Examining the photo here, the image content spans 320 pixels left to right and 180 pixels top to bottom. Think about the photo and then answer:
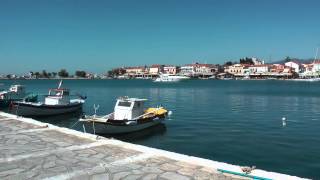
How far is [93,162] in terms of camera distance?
11.2 metres

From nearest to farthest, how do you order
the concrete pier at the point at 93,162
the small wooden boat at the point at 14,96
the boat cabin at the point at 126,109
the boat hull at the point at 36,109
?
the concrete pier at the point at 93,162
the boat cabin at the point at 126,109
the boat hull at the point at 36,109
the small wooden boat at the point at 14,96

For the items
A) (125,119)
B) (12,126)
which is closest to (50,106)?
(125,119)

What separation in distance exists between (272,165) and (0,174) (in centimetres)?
1180

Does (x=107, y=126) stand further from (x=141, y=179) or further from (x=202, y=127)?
(x=141, y=179)

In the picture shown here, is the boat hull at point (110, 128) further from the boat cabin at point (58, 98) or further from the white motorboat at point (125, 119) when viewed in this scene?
the boat cabin at point (58, 98)

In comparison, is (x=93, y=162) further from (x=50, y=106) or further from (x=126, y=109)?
(x=50, y=106)

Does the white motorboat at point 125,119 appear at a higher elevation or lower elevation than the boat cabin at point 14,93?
lower

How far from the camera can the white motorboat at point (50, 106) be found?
34188mm

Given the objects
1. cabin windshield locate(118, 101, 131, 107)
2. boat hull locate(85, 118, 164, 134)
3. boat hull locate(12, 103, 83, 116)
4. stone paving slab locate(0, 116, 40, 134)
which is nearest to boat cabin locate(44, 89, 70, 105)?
boat hull locate(12, 103, 83, 116)

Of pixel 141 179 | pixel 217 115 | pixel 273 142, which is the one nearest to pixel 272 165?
pixel 273 142

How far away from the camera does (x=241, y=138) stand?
78.6 feet

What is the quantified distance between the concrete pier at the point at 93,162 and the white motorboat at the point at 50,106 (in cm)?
1961

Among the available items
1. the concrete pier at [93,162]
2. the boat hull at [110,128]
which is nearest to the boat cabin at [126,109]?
the boat hull at [110,128]

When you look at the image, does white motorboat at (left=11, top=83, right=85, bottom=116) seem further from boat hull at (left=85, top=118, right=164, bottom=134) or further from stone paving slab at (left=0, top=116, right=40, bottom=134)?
stone paving slab at (left=0, top=116, right=40, bottom=134)
